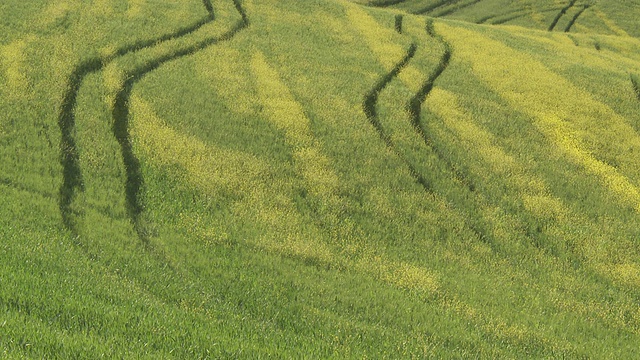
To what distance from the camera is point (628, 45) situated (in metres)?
46.3

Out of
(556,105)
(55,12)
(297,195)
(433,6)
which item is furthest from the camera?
(433,6)

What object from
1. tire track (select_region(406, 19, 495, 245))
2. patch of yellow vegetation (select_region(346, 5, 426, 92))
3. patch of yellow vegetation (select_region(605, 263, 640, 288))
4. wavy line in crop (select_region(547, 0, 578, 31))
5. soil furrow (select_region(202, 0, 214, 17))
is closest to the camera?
patch of yellow vegetation (select_region(605, 263, 640, 288))

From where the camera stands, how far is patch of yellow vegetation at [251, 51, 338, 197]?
1655 centimetres

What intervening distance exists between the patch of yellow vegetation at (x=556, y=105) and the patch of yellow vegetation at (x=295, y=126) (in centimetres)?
992

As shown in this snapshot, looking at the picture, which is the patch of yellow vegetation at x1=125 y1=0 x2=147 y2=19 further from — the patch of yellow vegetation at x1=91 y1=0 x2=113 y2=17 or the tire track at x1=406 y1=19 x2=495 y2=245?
the tire track at x1=406 y1=19 x2=495 y2=245

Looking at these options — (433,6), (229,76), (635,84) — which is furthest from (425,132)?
(433,6)

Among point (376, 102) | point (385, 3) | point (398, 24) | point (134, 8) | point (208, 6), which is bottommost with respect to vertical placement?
point (385, 3)

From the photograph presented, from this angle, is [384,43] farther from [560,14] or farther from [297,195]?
[560,14]

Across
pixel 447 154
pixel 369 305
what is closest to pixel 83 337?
pixel 369 305

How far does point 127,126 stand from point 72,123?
1.71 metres

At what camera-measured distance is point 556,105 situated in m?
24.7

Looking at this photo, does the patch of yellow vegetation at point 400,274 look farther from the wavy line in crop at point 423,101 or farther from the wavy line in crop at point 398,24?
the wavy line in crop at point 398,24

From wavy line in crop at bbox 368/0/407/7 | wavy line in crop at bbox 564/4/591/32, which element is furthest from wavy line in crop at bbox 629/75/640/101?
wavy line in crop at bbox 368/0/407/7

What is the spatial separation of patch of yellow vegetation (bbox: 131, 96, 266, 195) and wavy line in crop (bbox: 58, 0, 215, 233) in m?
1.97
